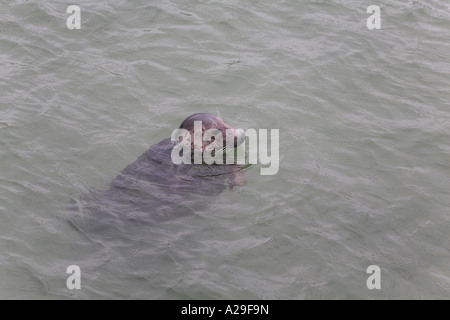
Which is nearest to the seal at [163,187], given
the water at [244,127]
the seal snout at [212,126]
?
the seal snout at [212,126]

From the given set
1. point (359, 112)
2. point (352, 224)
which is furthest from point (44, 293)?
point (359, 112)

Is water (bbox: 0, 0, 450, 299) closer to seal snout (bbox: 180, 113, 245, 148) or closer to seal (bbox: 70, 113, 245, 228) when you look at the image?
seal (bbox: 70, 113, 245, 228)

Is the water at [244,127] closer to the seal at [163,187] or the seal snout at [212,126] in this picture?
the seal at [163,187]

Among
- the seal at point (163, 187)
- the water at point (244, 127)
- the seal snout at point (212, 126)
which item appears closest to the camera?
the water at point (244, 127)

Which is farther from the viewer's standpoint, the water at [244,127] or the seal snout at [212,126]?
the seal snout at [212,126]

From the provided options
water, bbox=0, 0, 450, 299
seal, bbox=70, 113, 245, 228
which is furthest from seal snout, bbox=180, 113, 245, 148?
water, bbox=0, 0, 450, 299

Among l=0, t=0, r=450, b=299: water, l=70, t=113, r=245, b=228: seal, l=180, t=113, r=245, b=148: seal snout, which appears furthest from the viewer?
l=180, t=113, r=245, b=148: seal snout
